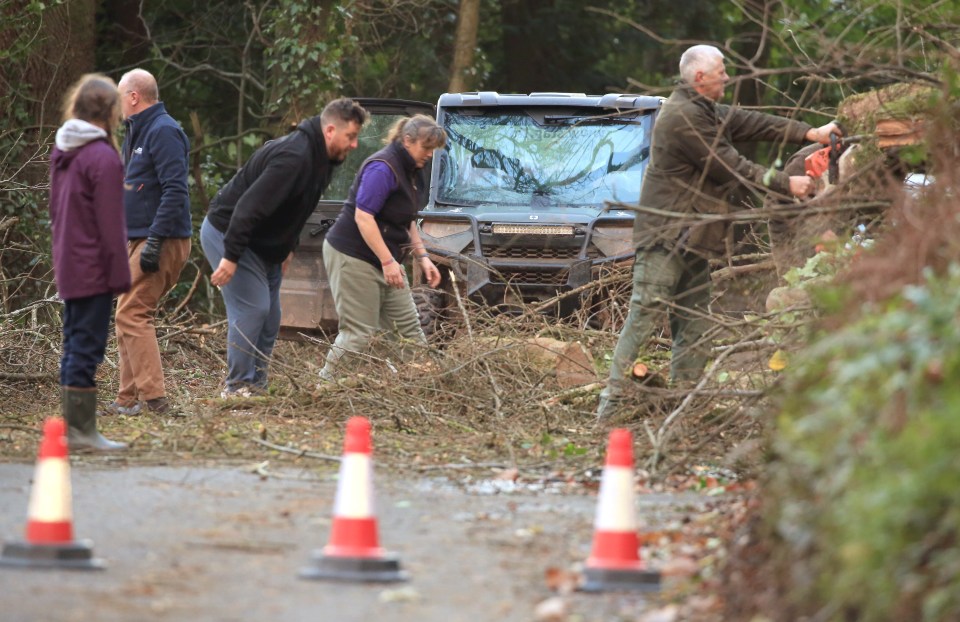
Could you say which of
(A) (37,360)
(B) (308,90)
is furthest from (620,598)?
(B) (308,90)

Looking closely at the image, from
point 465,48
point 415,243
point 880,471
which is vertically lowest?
point 880,471

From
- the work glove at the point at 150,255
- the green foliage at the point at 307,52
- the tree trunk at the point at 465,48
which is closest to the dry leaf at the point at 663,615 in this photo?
the work glove at the point at 150,255

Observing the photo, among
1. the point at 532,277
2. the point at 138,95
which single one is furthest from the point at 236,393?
the point at 532,277

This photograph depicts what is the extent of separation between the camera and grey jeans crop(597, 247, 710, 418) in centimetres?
911

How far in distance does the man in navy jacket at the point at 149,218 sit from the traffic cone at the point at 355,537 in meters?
4.69

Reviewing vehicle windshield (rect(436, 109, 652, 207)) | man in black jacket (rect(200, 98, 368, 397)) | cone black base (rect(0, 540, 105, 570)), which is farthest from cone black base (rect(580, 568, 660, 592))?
vehicle windshield (rect(436, 109, 652, 207))

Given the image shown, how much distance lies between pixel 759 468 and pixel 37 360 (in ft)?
21.0

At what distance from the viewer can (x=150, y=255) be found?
9742mm

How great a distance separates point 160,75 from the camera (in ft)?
71.6

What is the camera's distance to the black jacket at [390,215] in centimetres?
1039

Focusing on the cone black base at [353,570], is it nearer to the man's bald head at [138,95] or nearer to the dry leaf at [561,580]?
the dry leaf at [561,580]

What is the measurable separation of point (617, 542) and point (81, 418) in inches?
153

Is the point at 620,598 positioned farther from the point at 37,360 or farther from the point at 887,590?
the point at 37,360

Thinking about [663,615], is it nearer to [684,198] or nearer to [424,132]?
[684,198]
